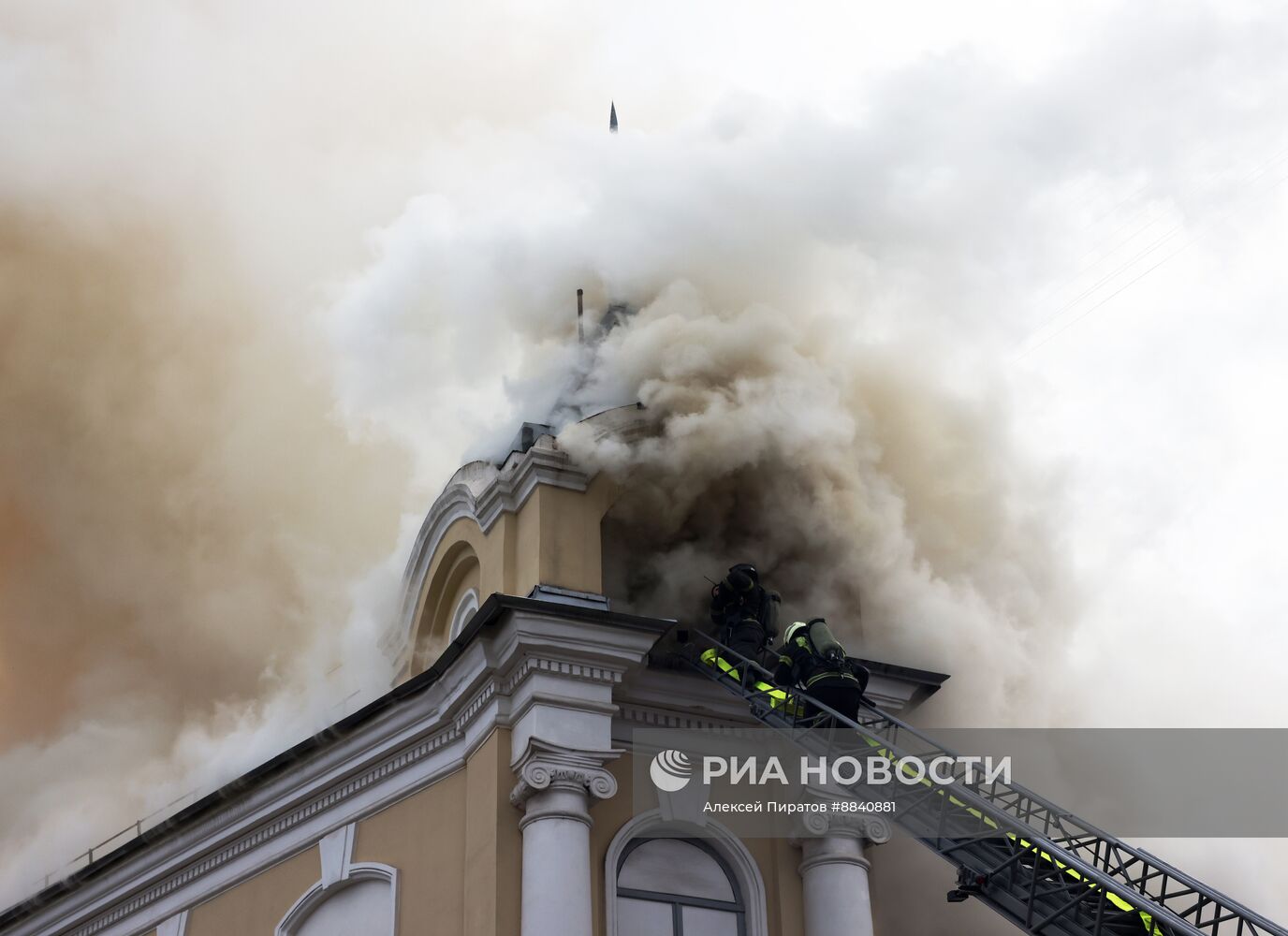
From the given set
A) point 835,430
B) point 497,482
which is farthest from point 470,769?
point 835,430

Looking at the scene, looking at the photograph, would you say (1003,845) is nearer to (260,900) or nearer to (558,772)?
(558,772)

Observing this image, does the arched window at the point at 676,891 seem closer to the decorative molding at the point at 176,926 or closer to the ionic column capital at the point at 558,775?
the ionic column capital at the point at 558,775

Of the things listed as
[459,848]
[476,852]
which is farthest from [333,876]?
[476,852]

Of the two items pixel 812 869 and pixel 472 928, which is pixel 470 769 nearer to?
pixel 472 928

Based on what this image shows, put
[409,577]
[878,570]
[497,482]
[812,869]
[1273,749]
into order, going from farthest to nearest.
→ [1273,749]
[409,577]
[878,570]
[497,482]
[812,869]

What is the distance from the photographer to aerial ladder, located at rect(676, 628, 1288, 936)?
10977 mm

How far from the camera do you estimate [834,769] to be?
13453 millimetres

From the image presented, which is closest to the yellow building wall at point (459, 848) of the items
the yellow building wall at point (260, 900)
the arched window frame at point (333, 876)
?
the arched window frame at point (333, 876)

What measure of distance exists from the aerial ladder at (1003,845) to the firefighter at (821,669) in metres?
0.14

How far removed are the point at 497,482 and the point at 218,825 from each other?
17.4ft

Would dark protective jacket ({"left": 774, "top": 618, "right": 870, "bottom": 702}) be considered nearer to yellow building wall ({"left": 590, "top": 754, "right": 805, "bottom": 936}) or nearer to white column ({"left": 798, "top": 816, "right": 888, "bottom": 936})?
white column ({"left": 798, "top": 816, "right": 888, "bottom": 936})

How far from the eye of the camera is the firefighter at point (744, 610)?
1530 centimetres

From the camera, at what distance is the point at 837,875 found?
1407 centimetres

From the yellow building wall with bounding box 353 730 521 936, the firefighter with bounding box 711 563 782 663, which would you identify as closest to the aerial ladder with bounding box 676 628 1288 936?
the firefighter with bounding box 711 563 782 663
